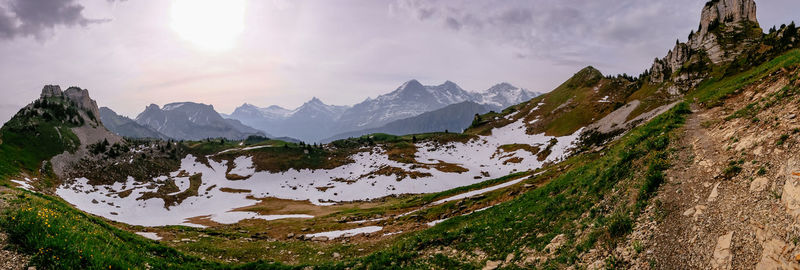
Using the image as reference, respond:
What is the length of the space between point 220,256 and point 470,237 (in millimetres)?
20317

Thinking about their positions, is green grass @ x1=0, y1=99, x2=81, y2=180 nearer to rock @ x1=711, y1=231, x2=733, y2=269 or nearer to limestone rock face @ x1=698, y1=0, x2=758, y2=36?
rock @ x1=711, y1=231, x2=733, y2=269

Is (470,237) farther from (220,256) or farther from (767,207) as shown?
(220,256)

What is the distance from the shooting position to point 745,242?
8.10 meters

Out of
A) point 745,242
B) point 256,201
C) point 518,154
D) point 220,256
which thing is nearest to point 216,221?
point 256,201

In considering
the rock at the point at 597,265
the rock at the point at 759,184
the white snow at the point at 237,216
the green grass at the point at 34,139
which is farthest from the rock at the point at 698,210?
the green grass at the point at 34,139

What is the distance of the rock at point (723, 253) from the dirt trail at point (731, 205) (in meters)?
0.02

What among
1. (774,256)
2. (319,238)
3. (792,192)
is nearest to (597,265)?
(774,256)

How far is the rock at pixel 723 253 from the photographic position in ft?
26.5

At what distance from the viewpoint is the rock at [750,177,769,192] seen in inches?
366

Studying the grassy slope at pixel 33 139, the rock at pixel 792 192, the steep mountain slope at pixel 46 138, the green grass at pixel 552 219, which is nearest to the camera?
the rock at pixel 792 192

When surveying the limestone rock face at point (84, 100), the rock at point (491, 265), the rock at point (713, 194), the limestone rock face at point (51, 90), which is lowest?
the rock at point (491, 265)

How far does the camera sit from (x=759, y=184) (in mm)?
9484

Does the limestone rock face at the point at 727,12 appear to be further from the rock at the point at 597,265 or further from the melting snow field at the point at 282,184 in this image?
the rock at the point at 597,265

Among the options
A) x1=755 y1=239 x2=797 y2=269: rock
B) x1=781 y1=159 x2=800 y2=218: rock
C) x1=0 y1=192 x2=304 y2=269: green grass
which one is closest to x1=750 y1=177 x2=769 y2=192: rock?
x1=781 y1=159 x2=800 y2=218: rock
